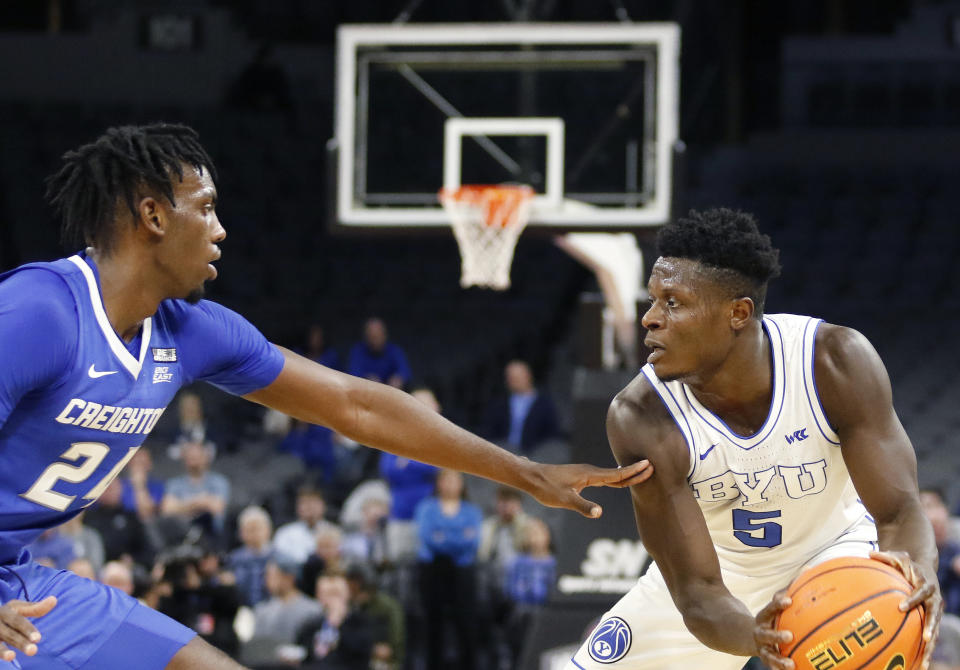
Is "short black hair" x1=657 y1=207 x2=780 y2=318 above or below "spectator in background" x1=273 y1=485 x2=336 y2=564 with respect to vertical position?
above

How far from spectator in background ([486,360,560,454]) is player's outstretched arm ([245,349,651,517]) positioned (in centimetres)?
648

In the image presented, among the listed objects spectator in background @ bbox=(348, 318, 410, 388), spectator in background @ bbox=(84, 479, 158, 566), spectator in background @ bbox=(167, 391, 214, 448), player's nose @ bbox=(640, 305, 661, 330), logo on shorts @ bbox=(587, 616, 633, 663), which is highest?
player's nose @ bbox=(640, 305, 661, 330)

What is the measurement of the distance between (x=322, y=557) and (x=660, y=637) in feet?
15.2

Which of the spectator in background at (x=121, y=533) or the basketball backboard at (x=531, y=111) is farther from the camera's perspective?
the spectator in background at (x=121, y=533)

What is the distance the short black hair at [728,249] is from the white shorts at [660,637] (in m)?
0.93

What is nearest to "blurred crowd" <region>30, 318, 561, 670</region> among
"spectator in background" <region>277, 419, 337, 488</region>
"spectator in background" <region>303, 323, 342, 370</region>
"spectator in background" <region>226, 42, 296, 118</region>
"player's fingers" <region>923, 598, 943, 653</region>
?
"spectator in background" <region>277, 419, 337, 488</region>

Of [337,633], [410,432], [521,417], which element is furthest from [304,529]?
[410,432]

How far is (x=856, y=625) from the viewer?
11.2 ft

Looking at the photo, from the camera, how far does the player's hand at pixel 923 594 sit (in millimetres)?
3447

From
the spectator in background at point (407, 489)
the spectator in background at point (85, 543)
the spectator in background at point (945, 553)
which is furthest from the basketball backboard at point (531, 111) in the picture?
the spectator in background at point (85, 543)

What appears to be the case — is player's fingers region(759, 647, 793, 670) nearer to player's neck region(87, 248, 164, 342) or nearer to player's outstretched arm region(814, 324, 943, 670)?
player's outstretched arm region(814, 324, 943, 670)

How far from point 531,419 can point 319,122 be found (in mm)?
7098

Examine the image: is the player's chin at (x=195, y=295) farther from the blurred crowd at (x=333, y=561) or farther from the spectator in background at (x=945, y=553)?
the spectator in background at (x=945, y=553)

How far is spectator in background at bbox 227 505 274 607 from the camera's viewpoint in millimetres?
8664
